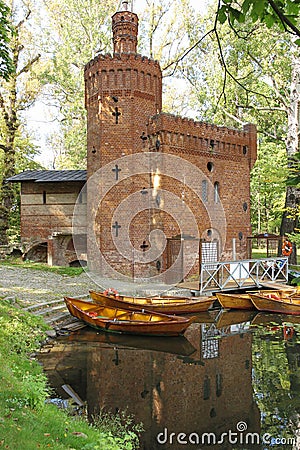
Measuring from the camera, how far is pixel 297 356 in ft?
30.6

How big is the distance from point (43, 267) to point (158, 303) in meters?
7.95

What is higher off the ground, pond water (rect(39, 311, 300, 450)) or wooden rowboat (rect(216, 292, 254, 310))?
wooden rowboat (rect(216, 292, 254, 310))

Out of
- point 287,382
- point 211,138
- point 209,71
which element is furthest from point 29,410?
point 209,71

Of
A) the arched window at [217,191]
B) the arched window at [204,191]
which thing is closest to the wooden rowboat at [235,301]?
the arched window at [204,191]

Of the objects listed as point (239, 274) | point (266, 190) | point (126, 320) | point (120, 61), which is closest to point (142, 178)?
point (120, 61)

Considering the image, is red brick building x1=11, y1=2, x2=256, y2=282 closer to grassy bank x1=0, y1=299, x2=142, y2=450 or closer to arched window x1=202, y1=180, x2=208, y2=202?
arched window x1=202, y1=180, x2=208, y2=202

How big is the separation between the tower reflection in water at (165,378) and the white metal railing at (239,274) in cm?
372

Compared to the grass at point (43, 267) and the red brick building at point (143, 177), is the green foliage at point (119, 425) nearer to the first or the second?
the red brick building at point (143, 177)

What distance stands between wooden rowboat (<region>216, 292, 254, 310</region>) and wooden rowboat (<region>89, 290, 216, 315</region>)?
2.12 ft

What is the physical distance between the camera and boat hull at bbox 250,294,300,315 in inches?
517

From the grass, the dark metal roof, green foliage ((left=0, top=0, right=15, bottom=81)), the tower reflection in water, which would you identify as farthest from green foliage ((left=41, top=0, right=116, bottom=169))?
the tower reflection in water

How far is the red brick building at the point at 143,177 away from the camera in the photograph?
16406mm

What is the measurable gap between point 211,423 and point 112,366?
2.91 meters

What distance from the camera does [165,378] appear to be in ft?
27.2
